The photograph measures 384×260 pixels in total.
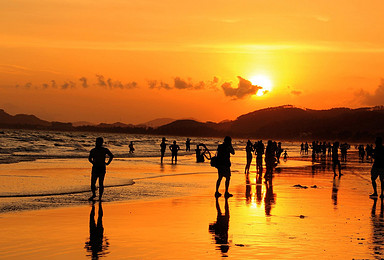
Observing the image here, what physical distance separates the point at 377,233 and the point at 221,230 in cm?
327

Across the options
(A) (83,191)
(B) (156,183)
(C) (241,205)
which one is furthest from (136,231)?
(B) (156,183)

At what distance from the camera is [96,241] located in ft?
35.4

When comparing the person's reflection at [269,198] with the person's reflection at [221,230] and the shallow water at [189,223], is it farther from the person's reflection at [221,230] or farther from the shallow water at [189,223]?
Answer: the person's reflection at [221,230]

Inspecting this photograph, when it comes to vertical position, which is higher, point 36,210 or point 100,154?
point 100,154

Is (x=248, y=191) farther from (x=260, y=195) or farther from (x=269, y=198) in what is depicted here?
(x=269, y=198)

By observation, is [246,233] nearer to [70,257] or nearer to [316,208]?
[70,257]

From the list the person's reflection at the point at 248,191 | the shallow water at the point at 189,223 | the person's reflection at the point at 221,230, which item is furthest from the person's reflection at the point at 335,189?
the person's reflection at the point at 221,230

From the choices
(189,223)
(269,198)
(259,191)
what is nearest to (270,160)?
(259,191)

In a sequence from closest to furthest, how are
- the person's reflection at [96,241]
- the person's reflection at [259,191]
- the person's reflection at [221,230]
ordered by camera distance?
1. the person's reflection at [96,241]
2. the person's reflection at [221,230]
3. the person's reflection at [259,191]

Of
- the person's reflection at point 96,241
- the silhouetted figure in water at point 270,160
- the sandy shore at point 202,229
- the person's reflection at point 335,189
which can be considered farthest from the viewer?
the silhouetted figure in water at point 270,160

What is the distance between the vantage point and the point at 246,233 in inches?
469

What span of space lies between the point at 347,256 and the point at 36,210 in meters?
8.46

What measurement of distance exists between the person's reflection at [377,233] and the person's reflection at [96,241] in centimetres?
461

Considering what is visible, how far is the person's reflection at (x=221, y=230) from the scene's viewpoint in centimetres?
1050
